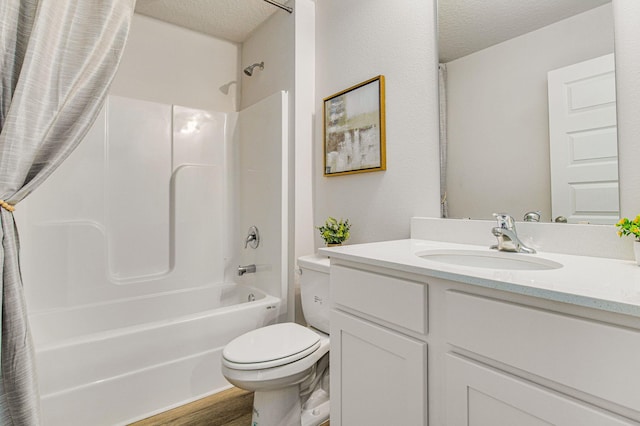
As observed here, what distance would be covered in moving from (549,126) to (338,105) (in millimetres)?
1102

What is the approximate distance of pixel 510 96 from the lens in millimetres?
1197

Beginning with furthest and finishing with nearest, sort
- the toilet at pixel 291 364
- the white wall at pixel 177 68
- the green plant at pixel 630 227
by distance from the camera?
the white wall at pixel 177 68, the toilet at pixel 291 364, the green plant at pixel 630 227

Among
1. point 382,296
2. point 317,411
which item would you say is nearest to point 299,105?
point 382,296

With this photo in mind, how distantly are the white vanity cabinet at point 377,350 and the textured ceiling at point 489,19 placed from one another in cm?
106

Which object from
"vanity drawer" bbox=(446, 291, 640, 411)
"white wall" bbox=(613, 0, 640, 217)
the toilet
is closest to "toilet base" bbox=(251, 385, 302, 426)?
the toilet

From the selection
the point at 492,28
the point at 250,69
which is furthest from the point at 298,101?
the point at 492,28

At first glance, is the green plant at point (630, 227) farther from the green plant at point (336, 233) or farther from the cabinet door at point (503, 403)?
the green plant at point (336, 233)

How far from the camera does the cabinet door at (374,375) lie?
0.85m

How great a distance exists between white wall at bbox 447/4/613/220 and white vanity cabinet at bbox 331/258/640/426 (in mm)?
588

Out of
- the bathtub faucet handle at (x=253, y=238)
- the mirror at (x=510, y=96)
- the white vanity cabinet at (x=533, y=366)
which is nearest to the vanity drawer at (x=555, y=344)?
the white vanity cabinet at (x=533, y=366)

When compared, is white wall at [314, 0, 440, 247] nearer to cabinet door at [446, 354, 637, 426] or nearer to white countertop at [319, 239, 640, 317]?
white countertop at [319, 239, 640, 317]

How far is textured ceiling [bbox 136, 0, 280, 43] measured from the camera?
6.97 ft

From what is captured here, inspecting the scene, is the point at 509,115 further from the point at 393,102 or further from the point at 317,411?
the point at 317,411

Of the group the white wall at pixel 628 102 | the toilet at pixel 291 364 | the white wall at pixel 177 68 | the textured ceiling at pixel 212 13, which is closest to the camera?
the white wall at pixel 628 102
